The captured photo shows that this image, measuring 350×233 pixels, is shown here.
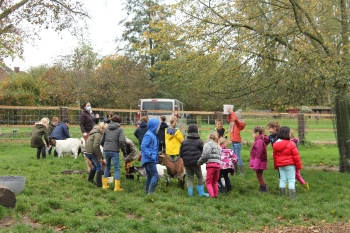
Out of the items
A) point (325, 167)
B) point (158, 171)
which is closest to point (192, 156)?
point (158, 171)

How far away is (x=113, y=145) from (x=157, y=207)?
1.77m

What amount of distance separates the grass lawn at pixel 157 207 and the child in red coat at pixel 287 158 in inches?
16.7

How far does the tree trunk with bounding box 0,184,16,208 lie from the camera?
6958mm

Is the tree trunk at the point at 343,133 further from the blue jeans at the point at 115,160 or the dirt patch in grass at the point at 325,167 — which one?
the blue jeans at the point at 115,160

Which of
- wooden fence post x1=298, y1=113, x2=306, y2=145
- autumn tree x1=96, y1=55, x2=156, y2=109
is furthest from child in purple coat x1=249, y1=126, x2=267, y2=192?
autumn tree x1=96, y1=55, x2=156, y2=109

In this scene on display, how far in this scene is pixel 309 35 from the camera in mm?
11391

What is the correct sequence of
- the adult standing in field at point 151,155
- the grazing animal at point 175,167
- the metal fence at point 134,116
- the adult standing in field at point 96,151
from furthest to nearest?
the metal fence at point 134,116 → the grazing animal at point 175,167 → the adult standing in field at point 96,151 → the adult standing in field at point 151,155

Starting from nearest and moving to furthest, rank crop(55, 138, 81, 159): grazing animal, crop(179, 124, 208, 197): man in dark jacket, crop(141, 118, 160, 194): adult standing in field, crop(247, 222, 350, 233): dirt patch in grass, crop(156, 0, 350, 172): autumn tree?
crop(247, 222, 350, 233): dirt patch in grass → crop(141, 118, 160, 194): adult standing in field → crop(179, 124, 208, 197): man in dark jacket → crop(156, 0, 350, 172): autumn tree → crop(55, 138, 81, 159): grazing animal

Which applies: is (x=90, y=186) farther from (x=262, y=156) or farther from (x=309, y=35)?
(x=309, y=35)

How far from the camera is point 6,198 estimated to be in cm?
701

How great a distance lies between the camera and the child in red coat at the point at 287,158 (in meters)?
8.91

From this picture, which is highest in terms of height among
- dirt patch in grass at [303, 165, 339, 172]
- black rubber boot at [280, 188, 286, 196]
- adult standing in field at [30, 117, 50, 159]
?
adult standing in field at [30, 117, 50, 159]

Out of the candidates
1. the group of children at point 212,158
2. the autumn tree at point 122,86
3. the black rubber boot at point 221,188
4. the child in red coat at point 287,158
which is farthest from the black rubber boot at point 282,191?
the autumn tree at point 122,86

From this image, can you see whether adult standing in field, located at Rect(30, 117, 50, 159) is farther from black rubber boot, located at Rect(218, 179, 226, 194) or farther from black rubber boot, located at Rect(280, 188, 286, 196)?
black rubber boot, located at Rect(280, 188, 286, 196)
